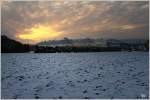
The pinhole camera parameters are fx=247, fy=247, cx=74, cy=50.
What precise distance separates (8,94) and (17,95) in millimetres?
1221

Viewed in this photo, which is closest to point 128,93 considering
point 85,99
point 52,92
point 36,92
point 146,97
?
point 146,97

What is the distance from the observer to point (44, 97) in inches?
869

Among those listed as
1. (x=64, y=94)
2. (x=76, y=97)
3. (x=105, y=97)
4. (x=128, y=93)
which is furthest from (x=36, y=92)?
(x=128, y=93)

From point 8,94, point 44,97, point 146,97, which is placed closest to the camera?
point 146,97

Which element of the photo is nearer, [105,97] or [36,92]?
[105,97]

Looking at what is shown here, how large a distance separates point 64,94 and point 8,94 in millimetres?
5402

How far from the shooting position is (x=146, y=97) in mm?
20672

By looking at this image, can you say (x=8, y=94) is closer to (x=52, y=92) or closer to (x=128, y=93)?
(x=52, y=92)

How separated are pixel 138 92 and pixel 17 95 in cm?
1147

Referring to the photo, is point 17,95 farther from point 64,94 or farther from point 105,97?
point 105,97

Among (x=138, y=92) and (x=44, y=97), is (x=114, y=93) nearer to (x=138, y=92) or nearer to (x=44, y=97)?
(x=138, y=92)

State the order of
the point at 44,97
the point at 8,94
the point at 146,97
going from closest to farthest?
1. the point at 146,97
2. the point at 44,97
3. the point at 8,94

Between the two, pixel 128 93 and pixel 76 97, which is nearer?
pixel 76 97

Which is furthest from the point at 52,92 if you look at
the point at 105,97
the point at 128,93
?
the point at 128,93
